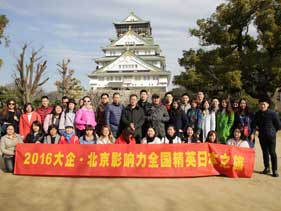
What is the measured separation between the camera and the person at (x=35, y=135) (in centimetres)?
599

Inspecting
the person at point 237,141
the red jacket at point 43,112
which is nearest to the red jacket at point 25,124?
the red jacket at point 43,112

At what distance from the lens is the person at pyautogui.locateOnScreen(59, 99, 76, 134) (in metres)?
6.19

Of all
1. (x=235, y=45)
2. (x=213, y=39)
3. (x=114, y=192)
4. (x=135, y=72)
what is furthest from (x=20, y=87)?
(x=135, y=72)

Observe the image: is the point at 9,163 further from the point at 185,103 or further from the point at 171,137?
the point at 185,103

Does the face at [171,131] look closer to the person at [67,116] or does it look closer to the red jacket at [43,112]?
the person at [67,116]

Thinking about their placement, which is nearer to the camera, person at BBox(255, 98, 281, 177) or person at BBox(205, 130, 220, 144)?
person at BBox(255, 98, 281, 177)

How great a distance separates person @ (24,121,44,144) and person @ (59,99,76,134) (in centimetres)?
42

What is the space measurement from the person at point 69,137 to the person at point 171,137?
1.78 metres

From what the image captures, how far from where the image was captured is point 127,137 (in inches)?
233

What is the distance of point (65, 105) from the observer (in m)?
6.52

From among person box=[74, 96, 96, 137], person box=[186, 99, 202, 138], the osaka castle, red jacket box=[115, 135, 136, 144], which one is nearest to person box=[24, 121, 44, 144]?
person box=[74, 96, 96, 137]

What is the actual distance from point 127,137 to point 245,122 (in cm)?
255

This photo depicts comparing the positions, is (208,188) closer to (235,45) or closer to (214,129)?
(214,129)

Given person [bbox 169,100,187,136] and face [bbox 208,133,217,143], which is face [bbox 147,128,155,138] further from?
face [bbox 208,133,217,143]
